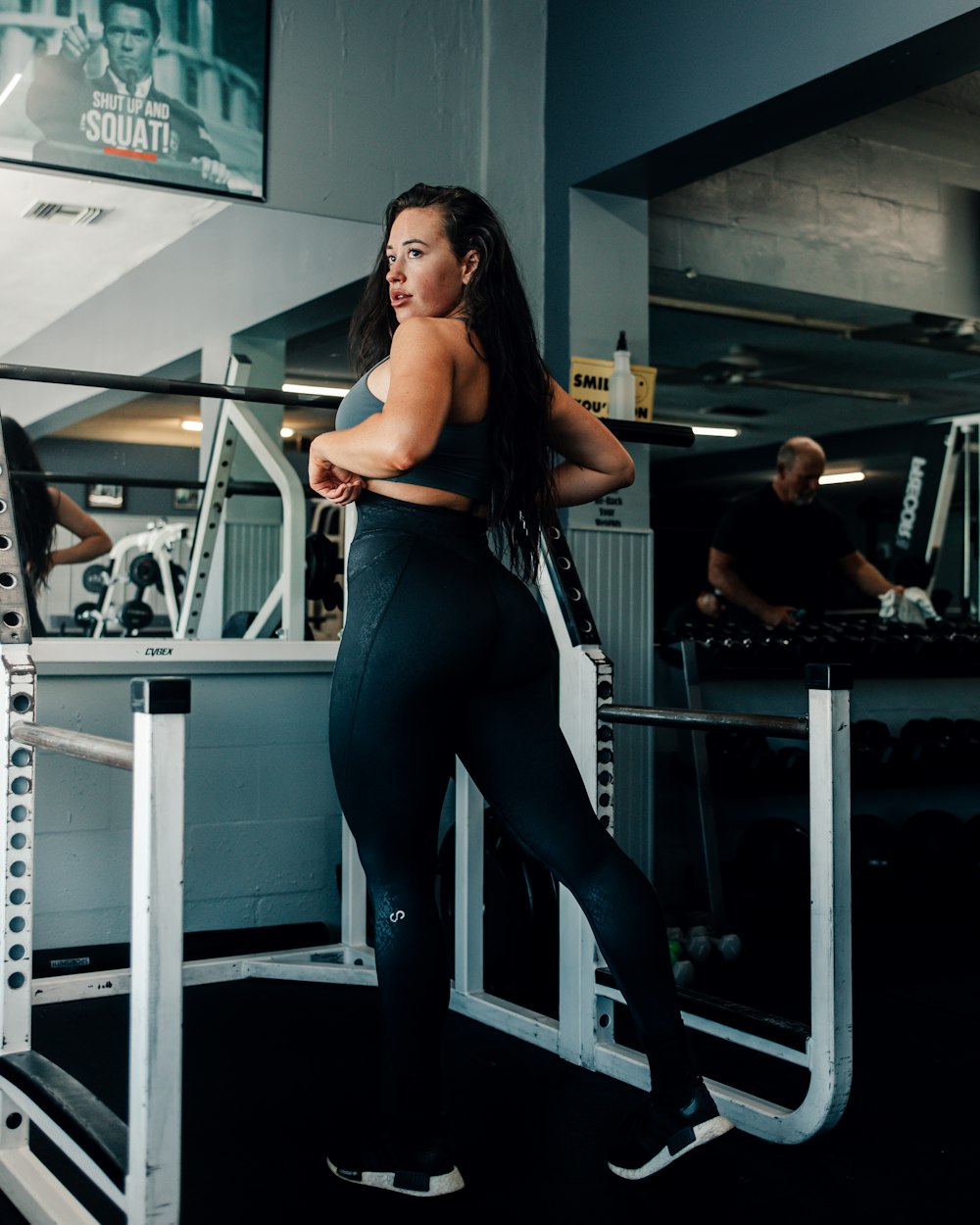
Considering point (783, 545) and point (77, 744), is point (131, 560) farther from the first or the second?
point (783, 545)

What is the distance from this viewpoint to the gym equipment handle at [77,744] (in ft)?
4.26

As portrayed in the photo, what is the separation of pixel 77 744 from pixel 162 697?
0.28m

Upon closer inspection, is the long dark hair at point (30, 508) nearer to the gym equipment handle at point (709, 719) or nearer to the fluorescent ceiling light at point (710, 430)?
the fluorescent ceiling light at point (710, 430)

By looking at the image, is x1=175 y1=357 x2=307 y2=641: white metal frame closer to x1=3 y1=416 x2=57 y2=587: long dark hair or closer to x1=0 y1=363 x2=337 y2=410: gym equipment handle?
x1=3 y1=416 x2=57 y2=587: long dark hair

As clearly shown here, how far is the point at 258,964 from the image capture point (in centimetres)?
277

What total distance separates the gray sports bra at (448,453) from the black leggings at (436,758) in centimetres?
4

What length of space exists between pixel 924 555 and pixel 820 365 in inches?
83.3

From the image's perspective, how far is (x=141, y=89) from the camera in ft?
9.98

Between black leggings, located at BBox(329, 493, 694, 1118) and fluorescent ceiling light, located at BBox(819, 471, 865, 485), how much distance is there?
10.0m

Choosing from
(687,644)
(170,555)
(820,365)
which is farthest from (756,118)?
(820,365)

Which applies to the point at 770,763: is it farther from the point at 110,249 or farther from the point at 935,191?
the point at 935,191

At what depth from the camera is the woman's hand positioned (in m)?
1.53

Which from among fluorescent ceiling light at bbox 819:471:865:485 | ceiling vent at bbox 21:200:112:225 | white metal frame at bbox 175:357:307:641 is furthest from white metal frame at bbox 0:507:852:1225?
fluorescent ceiling light at bbox 819:471:865:485

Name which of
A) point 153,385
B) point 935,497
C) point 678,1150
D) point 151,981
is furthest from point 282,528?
point 935,497
